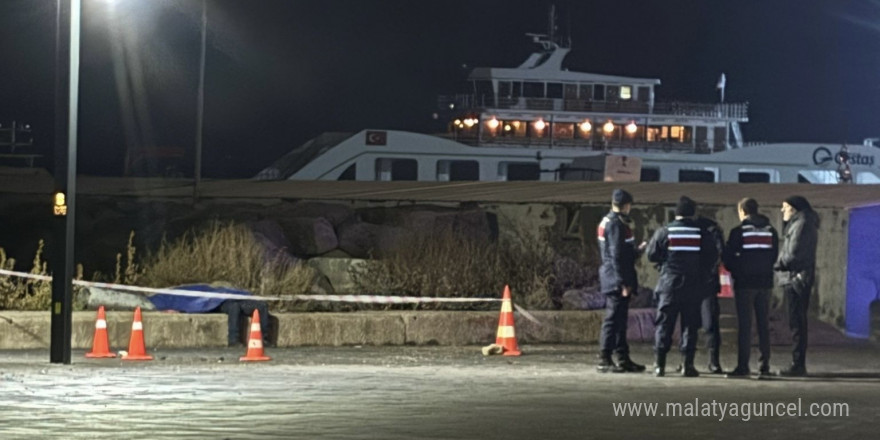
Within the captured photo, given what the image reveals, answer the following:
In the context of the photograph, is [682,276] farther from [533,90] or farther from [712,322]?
[533,90]

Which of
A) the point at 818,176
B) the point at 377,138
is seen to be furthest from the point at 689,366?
the point at 818,176

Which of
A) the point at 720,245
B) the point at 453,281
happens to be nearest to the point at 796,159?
the point at 453,281

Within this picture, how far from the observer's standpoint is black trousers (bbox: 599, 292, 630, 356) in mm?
14656

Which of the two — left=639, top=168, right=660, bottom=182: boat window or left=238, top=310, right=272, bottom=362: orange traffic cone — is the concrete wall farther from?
left=639, top=168, right=660, bottom=182: boat window

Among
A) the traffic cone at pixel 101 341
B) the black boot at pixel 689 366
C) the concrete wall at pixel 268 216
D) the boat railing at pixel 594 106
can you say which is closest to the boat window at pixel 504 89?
the boat railing at pixel 594 106

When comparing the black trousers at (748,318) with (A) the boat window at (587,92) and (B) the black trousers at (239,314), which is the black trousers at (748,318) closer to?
(B) the black trousers at (239,314)

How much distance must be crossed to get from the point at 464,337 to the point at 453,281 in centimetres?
198

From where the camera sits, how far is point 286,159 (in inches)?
2303

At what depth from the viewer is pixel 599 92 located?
6216cm

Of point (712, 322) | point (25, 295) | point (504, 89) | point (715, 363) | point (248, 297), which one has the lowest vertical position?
point (715, 363)

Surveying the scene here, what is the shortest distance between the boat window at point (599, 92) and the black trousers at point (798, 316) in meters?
47.8

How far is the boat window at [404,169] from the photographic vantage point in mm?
54156

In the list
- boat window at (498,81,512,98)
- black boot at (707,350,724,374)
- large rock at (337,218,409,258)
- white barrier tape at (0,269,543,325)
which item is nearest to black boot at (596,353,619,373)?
black boot at (707,350,724,374)

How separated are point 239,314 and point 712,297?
6.65 meters
